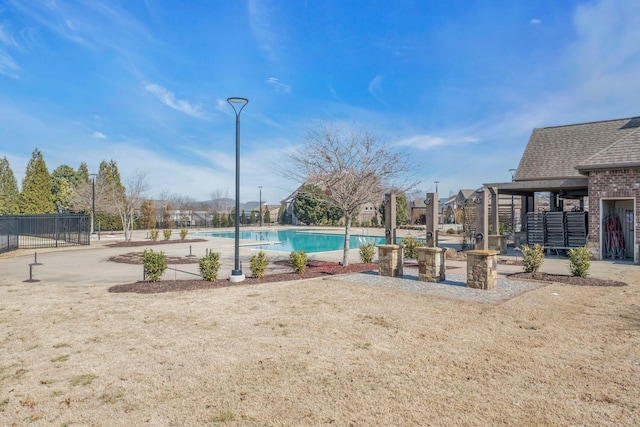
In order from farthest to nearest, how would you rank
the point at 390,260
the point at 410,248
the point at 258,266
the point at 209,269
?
1. the point at 410,248
2. the point at 390,260
3. the point at 258,266
4. the point at 209,269

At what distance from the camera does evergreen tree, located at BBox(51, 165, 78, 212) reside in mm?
38812

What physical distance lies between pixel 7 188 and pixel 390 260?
140 feet

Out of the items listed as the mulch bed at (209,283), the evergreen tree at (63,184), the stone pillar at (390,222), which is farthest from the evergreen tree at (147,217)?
the stone pillar at (390,222)

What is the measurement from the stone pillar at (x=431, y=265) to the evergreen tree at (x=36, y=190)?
3769cm

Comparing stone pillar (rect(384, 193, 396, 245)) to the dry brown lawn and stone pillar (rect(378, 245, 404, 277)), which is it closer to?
stone pillar (rect(378, 245, 404, 277))

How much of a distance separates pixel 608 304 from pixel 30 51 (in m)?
18.3

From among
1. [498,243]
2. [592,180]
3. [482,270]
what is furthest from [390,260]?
[592,180]

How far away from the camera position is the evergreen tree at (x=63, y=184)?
127 ft

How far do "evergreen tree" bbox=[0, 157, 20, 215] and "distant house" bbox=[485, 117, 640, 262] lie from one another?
4222cm

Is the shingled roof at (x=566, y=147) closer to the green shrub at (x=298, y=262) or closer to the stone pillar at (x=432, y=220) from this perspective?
the stone pillar at (x=432, y=220)

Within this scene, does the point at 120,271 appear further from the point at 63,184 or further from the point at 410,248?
the point at 63,184

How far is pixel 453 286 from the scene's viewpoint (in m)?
9.40

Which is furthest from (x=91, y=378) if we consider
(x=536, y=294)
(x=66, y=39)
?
(x=66, y=39)

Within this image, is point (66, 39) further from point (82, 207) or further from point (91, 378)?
point (82, 207)
